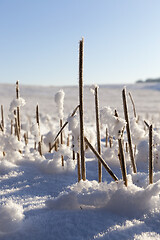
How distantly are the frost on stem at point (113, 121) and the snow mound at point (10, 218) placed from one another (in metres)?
0.51

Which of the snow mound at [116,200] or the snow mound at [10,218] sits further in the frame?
the snow mound at [116,200]

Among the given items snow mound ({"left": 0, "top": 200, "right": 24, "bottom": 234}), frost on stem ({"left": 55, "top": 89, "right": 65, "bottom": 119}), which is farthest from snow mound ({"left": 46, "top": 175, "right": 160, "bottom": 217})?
frost on stem ({"left": 55, "top": 89, "right": 65, "bottom": 119})

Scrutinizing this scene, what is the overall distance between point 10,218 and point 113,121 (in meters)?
0.57

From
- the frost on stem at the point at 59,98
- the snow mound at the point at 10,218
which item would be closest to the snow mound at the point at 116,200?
the snow mound at the point at 10,218

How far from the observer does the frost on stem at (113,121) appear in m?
1.19

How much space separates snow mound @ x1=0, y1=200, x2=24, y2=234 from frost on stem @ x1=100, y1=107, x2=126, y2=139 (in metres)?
0.51

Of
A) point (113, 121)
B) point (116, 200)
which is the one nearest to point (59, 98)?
point (113, 121)

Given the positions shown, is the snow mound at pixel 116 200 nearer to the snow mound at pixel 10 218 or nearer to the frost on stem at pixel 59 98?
the snow mound at pixel 10 218

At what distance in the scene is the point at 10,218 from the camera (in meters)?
1.03

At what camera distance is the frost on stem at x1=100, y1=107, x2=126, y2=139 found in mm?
1193

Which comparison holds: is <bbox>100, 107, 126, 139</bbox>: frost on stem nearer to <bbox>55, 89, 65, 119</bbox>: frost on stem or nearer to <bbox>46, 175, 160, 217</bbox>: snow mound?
<bbox>46, 175, 160, 217</bbox>: snow mound

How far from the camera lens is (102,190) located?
1184 millimetres

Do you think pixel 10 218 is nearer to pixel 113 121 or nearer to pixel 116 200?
pixel 116 200

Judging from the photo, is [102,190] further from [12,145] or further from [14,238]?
[12,145]
